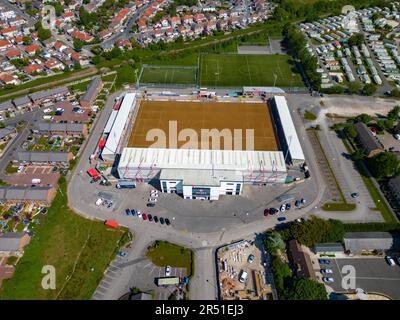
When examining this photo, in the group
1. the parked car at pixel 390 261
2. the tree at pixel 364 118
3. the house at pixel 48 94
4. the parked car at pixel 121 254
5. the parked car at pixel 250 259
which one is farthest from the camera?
the house at pixel 48 94

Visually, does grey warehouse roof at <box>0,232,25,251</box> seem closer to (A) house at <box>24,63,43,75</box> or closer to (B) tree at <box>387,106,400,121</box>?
(A) house at <box>24,63,43,75</box>

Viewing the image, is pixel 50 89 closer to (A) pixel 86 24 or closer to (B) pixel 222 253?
(A) pixel 86 24

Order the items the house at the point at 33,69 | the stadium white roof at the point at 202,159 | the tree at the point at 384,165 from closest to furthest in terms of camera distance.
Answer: the tree at the point at 384,165, the stadium white roof at the point at 202,159, the house at the point at 33,69

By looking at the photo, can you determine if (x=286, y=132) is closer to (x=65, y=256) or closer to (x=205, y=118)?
(x=205, y=118)

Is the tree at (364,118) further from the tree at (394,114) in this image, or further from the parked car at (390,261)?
the parked car at (390,261)

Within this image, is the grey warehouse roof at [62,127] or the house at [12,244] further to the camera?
the grey warehouse roof at [62,127]

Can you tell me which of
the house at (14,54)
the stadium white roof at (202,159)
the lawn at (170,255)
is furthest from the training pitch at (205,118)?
the house at (14,54)

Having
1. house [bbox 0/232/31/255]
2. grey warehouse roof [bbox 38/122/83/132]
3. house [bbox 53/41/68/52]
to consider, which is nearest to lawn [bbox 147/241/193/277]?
house [bbox 0/232/31/255]
